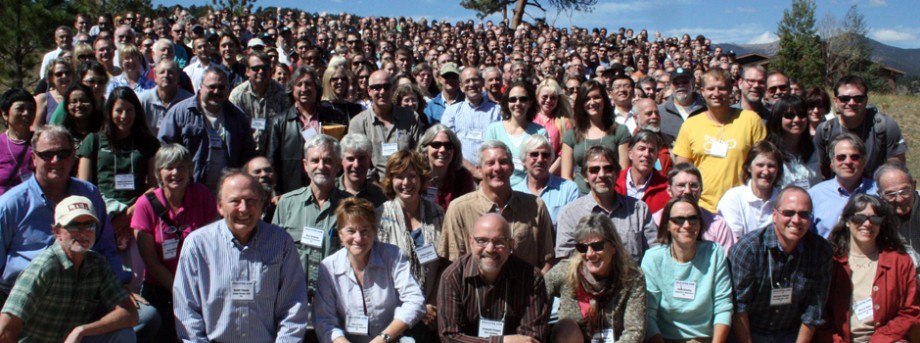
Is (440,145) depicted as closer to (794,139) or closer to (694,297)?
(694,297)

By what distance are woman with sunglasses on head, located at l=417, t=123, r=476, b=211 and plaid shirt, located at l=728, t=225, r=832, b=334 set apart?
79.5 inches

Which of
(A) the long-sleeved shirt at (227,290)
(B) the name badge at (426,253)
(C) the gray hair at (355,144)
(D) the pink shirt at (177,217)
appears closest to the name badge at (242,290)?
(A) the long-sleeved shirt at (227,290)

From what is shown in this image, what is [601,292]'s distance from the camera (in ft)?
14.3

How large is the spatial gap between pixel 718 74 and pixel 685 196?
5.91ft

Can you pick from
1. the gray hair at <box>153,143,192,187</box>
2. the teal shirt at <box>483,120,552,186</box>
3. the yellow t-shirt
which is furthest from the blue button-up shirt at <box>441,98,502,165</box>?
the gray hair at <box>153,143,192,187</box>

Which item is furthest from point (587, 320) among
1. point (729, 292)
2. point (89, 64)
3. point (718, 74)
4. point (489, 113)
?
point (89, 64)

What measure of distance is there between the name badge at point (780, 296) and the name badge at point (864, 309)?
501mm

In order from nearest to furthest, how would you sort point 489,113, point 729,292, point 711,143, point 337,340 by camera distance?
point 337,340 < point 729,292 < point 711,143 < point 489,113

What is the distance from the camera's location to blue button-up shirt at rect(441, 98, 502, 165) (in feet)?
22.8

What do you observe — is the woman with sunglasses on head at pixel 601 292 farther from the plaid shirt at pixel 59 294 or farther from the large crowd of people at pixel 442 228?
the plaid shirt at pixel 59 294

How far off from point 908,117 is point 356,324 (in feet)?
76.2

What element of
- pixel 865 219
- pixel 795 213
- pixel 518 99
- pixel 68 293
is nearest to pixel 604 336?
pixel 795 213

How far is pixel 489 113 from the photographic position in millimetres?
7117

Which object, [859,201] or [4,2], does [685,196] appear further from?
[4,2]
